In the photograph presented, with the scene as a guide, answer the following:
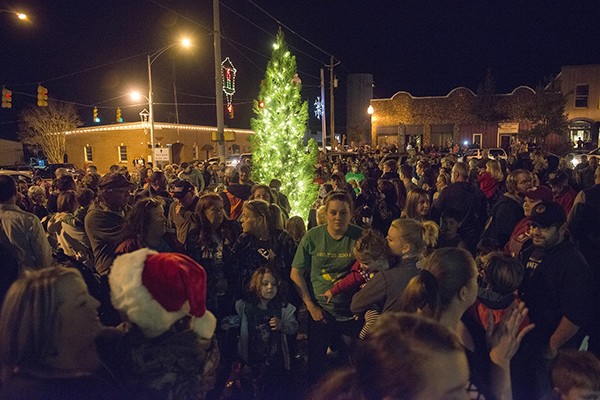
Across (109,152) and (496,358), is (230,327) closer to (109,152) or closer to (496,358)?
(496,358)

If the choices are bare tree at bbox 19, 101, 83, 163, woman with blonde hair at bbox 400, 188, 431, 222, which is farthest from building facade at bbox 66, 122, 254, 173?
woman with blonde hair at bbox 400, 188, 431, 222

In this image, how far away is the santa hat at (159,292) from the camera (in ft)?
6.55

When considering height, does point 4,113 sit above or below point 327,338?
above

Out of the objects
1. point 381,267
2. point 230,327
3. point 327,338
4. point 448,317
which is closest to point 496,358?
point 448,317

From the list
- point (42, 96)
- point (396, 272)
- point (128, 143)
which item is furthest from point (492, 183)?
point (128, 143)

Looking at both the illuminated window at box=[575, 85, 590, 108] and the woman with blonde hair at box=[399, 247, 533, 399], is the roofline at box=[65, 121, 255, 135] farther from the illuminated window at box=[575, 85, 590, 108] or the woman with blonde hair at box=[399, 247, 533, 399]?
the woman with blonde hair at box=[399, 247, 533, 399]

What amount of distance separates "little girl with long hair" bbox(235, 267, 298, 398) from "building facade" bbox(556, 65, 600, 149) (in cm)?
3698

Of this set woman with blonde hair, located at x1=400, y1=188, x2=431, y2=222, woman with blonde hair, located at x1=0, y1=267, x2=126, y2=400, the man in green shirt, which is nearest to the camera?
woman with blonde hair, located at x1=0, y1=267, x2=126, y2=400

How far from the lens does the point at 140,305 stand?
78.6 inches

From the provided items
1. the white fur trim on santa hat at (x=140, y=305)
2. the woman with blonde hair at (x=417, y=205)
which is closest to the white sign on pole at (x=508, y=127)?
the woman with blonde hair at (x=417, y=205)

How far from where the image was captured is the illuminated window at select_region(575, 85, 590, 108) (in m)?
34.7

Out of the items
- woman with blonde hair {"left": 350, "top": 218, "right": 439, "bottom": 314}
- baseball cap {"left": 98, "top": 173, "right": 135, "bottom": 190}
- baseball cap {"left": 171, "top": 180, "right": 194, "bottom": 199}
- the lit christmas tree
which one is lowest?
woman with blonde hair {"left": 350, "top": 218, "right": 439, "bottom": 314}

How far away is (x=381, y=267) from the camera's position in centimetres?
379

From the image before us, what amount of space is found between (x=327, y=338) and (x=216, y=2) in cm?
1277
